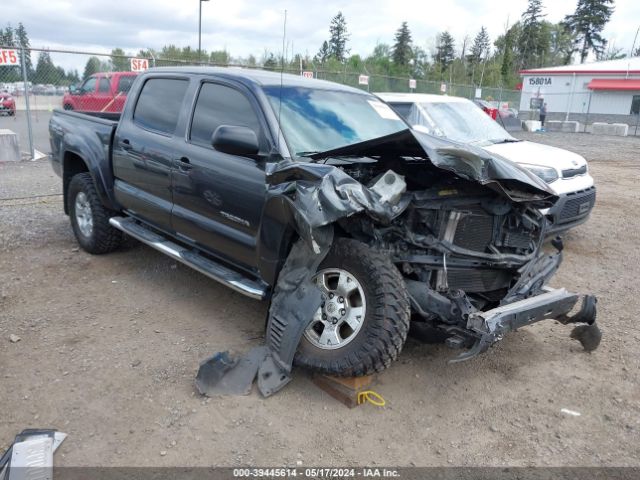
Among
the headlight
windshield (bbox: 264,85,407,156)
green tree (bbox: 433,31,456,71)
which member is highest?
green tree (bbox: 433,31,456,71)

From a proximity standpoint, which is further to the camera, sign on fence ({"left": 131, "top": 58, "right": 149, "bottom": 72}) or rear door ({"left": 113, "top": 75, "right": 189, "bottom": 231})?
sign on fence ({"left": 131, "top": 58, "right": 149, "bottom": 72})

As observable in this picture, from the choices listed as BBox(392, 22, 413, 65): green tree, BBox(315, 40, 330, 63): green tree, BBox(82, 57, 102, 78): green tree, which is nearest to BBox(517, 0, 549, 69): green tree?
BBox(392, 22, 413, 65): green tree

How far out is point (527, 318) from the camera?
323 centimetres

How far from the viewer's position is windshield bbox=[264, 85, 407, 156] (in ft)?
12.5

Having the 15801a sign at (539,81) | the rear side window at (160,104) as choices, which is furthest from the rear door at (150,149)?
the 15801a sign at (539,81)

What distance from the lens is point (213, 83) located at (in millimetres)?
4266

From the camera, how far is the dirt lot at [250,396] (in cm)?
286

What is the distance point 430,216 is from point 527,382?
51.6 inches

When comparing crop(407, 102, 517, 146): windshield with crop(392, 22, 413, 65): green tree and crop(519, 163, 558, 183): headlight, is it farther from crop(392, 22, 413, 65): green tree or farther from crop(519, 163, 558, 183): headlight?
crop(392, 22, 413, 65): green tree

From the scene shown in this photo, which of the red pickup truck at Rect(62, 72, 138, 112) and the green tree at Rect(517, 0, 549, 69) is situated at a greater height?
the green tree at Rect(517, 0, 549, 69)

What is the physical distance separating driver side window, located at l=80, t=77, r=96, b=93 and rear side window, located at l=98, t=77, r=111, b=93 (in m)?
0.34

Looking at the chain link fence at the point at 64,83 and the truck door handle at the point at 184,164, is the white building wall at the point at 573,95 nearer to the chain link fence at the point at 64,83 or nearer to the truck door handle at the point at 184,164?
the chain link fence at the point at 64,83

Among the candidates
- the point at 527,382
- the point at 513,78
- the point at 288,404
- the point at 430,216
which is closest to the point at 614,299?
the point at 527,382

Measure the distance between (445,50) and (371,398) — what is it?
6872cm
